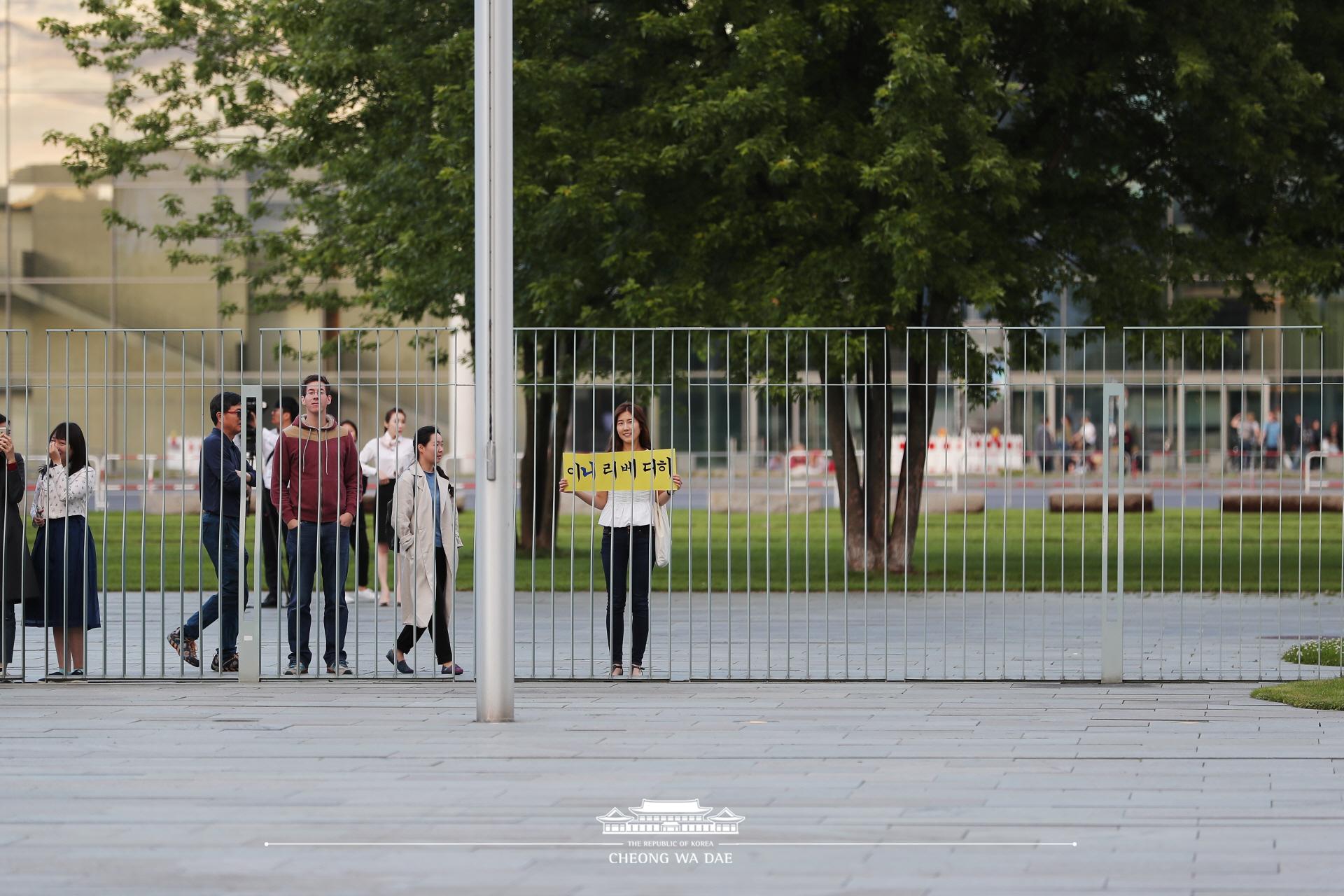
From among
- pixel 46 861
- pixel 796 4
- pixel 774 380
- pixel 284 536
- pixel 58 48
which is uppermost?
pixel 58 48

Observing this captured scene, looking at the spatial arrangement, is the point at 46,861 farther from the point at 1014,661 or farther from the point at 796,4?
the point at 796,4

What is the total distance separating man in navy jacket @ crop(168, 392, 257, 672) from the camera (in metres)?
12.8

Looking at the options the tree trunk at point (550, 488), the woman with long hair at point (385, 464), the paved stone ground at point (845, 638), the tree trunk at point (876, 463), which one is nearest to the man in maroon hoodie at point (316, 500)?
the paved stone ground at point (845, 638)

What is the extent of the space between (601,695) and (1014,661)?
10.9 feet

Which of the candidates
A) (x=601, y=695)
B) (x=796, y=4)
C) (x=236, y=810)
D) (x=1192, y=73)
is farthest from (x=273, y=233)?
(x=236, y=810)

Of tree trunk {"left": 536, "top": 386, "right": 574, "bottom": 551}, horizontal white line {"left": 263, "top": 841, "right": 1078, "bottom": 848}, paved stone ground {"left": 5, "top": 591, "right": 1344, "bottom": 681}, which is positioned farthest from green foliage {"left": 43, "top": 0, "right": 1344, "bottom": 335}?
horizontal white line {"left": 263, "top": 841, "right": 1078, "bottom": 848}

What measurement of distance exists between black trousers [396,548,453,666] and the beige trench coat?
0.04m

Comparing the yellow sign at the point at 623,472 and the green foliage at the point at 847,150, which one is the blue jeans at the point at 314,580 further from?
the green foliage at the point at 847,150

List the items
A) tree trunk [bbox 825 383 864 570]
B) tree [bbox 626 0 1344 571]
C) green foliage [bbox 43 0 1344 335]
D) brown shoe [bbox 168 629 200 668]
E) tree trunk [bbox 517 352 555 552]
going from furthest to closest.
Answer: tree trunk [bbox 517 352 555 552]
tree trunk [bbox 825 383 864 570]
green foliage [bbox 43 0 1344 335]
tree [bbox 626 0 1344 571]
brown shoe [bbox 168 629 200 668]

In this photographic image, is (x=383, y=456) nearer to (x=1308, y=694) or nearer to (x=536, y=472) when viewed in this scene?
(x=536, y=472)

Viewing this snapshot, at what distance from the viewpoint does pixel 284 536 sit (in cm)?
1313

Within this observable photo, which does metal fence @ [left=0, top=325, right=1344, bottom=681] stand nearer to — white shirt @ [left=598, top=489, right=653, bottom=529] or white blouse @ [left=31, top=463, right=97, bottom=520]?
white shirt @ [left=598, top=489, right=653, bottom=529]

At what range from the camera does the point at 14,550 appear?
12422 mm

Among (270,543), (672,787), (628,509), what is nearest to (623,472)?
(628,509)
